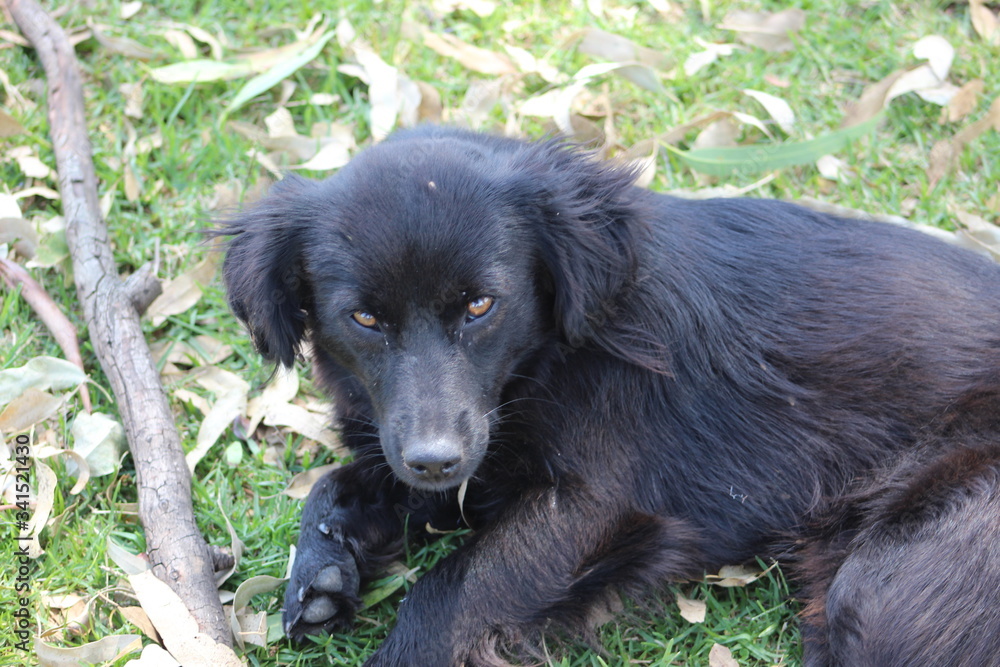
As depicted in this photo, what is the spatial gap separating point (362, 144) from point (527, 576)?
277cm

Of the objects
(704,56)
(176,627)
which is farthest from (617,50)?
(176,627)

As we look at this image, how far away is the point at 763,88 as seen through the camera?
5.42 metres

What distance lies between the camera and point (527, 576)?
3.29 meters

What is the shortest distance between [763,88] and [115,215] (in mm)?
3479

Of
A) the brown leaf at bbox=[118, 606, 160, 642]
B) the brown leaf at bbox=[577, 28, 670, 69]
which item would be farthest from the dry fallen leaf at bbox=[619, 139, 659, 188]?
the brown leaf at bbox=[118, 606, 160, 642]

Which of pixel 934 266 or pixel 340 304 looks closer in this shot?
pixel 340 304

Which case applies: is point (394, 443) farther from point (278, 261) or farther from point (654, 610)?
point (654, 610)

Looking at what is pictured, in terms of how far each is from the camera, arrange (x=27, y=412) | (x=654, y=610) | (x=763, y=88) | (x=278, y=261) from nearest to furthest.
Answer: (x=278, y=261), (x=654, y=610), (x=27, y=412), (x=763, y=88)

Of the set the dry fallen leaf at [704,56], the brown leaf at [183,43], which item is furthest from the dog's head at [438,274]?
the brown leaf at [183,43]

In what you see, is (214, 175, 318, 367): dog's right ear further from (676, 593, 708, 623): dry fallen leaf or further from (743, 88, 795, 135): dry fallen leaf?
(743, 88, 795, 135): dry fallen leaf

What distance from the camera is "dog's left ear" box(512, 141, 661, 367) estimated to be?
3.18 meters

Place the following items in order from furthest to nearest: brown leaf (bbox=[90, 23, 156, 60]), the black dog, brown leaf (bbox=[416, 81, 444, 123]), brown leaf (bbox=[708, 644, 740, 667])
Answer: brown leaf (bbox=[90, 23, 156, 60])
brown leaf (bbox=[416, 81, 444, 123])
brown leaf (bbox=[708, 644, 740, 667])
the black dog

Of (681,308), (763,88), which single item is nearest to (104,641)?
(681,308)

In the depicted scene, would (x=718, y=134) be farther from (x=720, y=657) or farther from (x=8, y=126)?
(x=8, y=126)
